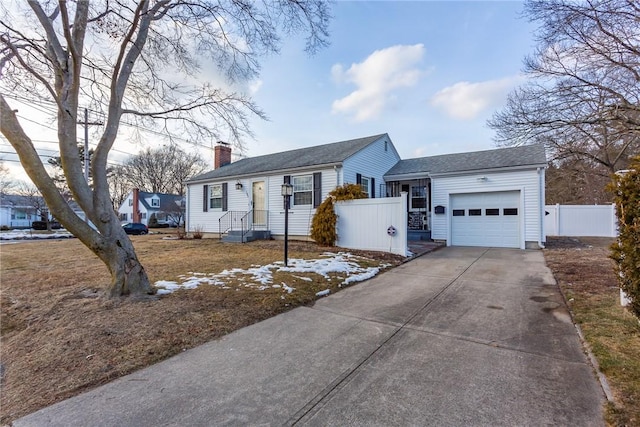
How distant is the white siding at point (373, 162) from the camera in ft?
40.8

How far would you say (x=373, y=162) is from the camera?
1434 centimetres

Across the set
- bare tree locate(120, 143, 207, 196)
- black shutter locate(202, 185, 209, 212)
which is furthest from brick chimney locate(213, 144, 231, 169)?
bare tree locate(120, 143, 207, 196)

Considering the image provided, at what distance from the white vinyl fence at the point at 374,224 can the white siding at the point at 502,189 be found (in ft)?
13.7

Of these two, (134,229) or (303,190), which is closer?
(303,190)

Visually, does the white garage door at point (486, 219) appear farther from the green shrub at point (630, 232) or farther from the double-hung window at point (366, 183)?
the green shrub at point (630, 232)

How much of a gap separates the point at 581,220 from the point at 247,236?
704 inches

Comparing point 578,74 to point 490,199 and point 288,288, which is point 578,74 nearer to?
point 490,199

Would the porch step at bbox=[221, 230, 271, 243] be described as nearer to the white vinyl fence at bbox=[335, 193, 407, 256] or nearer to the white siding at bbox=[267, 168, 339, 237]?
the white siding at bbox=[267, 168, 339, 237]

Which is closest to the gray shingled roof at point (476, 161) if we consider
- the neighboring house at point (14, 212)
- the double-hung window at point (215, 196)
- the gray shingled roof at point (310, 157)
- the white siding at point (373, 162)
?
the white siding at point (373, 162)

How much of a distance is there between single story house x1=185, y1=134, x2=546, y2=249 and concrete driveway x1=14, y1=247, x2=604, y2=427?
26.2 ft

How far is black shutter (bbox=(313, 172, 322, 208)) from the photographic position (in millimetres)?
12493

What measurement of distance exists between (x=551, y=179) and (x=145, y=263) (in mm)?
25764

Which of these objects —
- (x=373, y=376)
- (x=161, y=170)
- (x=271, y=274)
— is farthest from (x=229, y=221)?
(x=161, y=170)

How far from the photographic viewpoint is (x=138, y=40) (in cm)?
516
